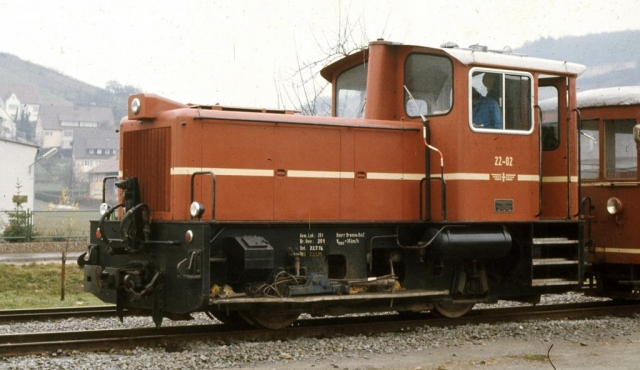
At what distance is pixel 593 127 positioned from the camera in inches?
519

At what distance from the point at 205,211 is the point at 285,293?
137 centimetres

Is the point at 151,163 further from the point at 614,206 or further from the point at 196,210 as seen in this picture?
the point at 614,206

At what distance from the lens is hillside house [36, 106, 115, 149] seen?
114m

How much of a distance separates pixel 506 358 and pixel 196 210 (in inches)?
149

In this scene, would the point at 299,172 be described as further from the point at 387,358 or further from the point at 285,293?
the point at 387,358

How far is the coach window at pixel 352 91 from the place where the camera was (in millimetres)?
11656

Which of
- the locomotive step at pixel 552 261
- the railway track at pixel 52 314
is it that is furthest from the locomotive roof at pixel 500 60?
the railway track at pixel 52 314

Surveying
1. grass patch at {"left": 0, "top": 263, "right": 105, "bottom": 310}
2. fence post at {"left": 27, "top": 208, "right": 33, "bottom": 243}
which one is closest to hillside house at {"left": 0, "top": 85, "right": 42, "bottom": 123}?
fence post at {"left": 27, "top": 208, "right": 33, "bottom": 243}

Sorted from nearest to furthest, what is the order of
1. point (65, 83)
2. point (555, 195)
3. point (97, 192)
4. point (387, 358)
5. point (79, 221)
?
1. point (387, 358)
2. point (555, 195)
3. point (79, 221)
4. point (97, 192)
5. point (65, 83)

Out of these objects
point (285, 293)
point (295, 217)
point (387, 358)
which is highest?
Answer: point (295, 217)

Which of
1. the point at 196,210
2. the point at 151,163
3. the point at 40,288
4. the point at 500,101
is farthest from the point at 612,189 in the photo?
the point at 40,288

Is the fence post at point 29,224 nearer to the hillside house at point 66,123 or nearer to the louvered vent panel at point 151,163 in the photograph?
the louvered vent panel at point 151,163

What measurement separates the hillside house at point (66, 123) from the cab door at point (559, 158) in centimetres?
10272

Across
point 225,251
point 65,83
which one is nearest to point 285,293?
point 225,251
